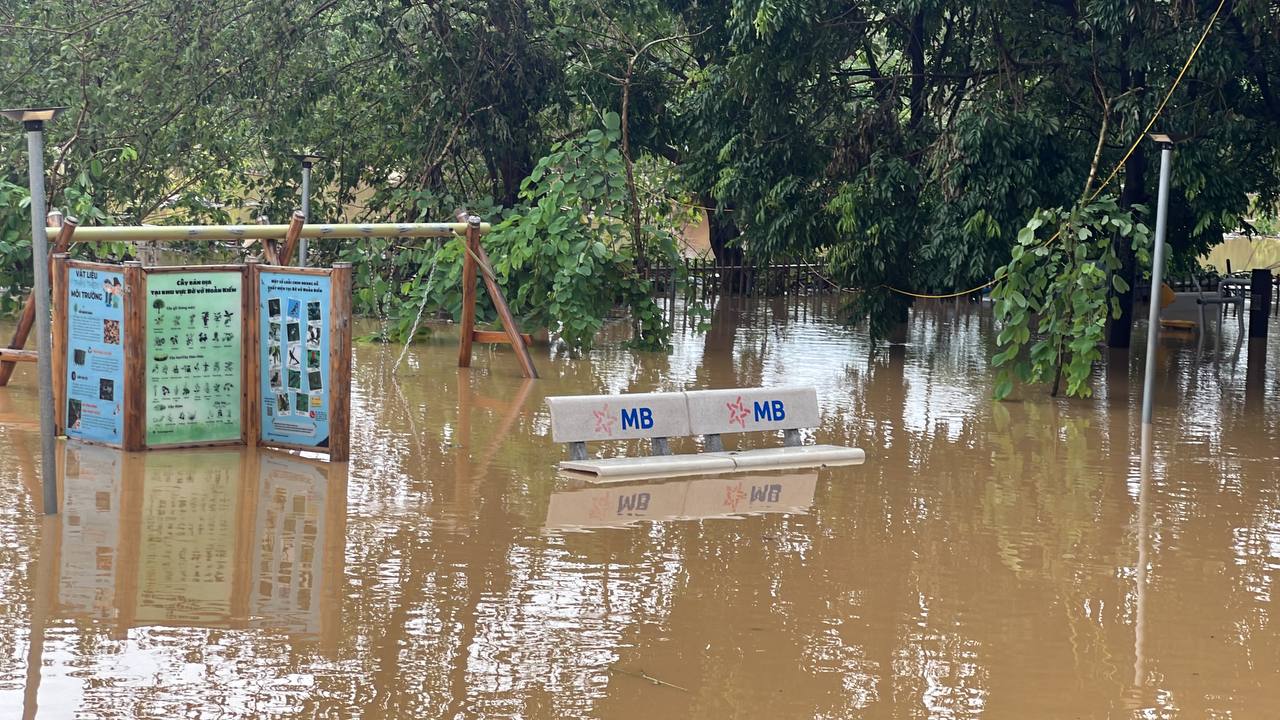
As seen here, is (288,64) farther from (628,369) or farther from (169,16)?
(628,369)

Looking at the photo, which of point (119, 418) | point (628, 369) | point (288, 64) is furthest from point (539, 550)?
point (288, 64)

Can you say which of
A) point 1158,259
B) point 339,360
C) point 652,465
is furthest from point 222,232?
point 1158,259

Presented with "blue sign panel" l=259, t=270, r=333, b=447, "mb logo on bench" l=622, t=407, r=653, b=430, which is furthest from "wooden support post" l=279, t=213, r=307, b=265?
"mb logo on bench" l=622, t=407, r=653, b=430

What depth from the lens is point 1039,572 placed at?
862 centimetres

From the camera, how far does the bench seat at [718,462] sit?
1088 cm

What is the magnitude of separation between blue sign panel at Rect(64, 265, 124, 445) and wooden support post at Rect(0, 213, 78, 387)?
1.43 meters

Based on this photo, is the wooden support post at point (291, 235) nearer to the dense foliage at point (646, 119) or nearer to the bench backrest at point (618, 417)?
the bench backrest at point (618, 417)

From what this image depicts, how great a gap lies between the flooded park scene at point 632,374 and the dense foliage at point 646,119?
7 centimetres

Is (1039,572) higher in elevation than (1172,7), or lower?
lower

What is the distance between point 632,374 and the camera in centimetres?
1662

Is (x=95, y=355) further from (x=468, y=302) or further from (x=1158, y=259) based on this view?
(x=1158, y=259)

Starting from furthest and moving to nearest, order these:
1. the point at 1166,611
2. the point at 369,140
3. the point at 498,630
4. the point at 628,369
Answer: the point at 369,140 → the point at 628,369 → the point at 1166,611 → the point at 498,630

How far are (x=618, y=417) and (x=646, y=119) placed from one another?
10951 millimetres

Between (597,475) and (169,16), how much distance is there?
11915 mm
